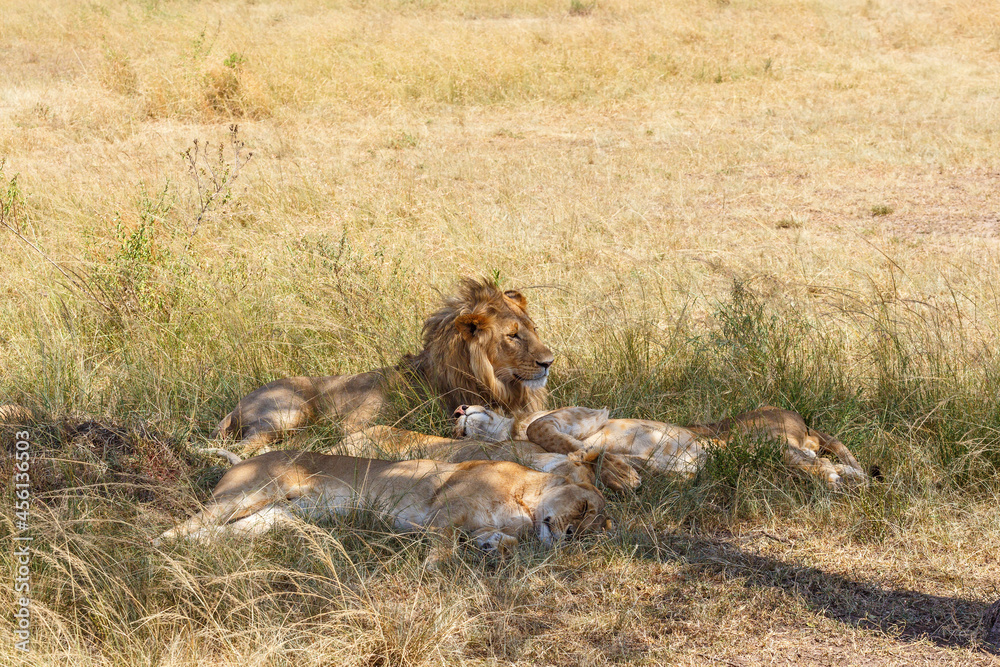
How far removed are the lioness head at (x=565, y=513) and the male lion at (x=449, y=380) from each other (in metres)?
1.12

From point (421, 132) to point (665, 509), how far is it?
8723 mm

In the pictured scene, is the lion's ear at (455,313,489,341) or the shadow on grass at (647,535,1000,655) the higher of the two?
the lion's ear at (455,313,489,341)

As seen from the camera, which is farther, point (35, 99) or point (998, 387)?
point (35, 99)

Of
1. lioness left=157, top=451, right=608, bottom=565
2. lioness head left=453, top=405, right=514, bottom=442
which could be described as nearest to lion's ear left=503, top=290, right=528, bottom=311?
lioness head left=453, top=405, right=514, bottom=442

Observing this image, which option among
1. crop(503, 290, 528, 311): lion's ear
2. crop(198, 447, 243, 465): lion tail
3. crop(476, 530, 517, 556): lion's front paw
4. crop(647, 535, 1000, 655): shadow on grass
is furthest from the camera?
crop(503, 290, 528, 311): lion's ear

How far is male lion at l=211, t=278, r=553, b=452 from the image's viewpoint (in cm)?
469

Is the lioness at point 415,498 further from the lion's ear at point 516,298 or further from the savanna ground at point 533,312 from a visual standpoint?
the lion's ear at point 516,298

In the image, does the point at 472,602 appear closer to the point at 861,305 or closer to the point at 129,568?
the point at 129,568

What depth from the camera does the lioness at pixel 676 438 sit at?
4.04 meters

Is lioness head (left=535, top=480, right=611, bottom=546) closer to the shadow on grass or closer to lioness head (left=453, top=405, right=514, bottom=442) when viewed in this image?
the shadow on grass

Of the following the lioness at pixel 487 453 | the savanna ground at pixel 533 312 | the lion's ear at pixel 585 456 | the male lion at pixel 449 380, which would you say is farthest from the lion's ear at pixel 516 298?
the lion's ear at pixel 585 456

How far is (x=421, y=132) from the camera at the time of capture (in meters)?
11.9

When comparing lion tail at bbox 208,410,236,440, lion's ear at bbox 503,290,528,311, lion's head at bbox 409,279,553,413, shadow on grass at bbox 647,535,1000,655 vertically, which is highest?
lion's ear at bbox 503,290,528,311

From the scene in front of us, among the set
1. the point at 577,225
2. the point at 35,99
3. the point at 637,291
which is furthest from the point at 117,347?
the point at 35,99
